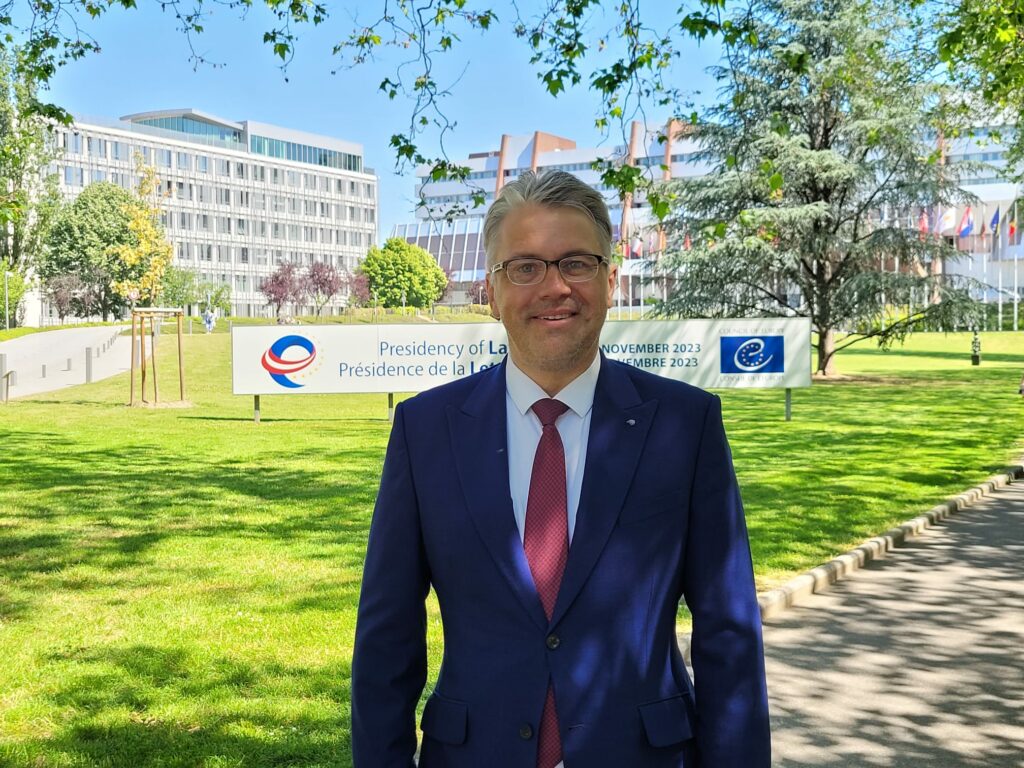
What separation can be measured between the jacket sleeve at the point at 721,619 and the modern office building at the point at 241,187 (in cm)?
11834

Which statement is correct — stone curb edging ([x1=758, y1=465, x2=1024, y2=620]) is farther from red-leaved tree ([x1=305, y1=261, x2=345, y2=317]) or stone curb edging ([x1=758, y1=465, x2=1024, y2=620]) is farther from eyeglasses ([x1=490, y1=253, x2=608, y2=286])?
red-leaved tree ([x1=305, y1=261, x2=345, y2=317])

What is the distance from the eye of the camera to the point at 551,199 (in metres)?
2.30

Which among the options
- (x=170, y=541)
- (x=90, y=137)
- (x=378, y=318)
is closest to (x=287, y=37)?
(x=170, y=541)

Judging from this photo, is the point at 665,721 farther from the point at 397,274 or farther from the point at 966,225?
the point at 397,274

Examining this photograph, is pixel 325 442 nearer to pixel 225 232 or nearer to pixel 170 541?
pixel 170 541

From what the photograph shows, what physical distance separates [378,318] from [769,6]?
74.6 m

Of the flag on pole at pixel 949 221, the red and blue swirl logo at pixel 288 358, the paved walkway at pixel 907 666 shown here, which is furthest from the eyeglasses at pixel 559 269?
the flag on pole at pixel 949 221

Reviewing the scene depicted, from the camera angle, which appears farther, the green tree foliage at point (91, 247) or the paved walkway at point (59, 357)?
the green tree foliage at point (91, 247)

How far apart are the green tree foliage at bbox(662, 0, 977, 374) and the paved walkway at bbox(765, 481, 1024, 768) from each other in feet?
81.7

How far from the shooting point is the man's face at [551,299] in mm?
2314

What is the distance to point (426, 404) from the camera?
2.44 m

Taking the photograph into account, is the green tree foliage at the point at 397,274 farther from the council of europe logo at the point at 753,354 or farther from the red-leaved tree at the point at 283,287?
the council of europe logo at the point at 753,354

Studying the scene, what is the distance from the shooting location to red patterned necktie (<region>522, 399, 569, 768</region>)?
2232mm

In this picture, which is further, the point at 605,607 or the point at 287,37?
the point at 287,37
